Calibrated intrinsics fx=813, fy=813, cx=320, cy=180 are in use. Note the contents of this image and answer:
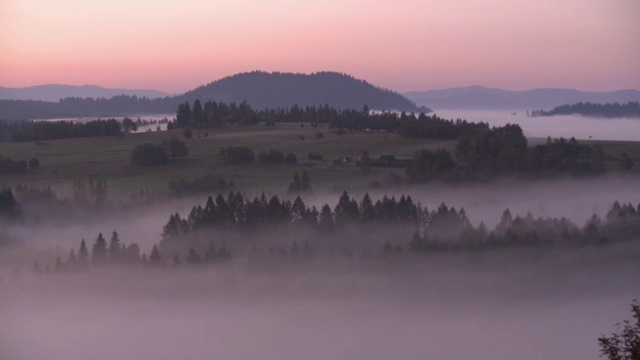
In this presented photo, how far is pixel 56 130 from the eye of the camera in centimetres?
6044

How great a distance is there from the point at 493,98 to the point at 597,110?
17.0 metres

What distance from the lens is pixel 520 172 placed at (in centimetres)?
4634

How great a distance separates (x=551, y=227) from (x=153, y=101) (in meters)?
70.0

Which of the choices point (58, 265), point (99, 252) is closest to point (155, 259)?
point (99, 252)

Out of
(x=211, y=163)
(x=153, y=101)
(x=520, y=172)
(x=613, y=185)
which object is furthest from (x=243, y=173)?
(x=153, y=101)

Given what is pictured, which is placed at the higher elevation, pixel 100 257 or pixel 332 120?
pixel 332 120

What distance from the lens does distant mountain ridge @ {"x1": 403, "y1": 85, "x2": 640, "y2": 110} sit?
8306 centimetres

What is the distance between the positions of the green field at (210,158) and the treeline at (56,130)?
1873 millimetres

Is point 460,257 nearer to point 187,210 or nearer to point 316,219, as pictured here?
point 316,219

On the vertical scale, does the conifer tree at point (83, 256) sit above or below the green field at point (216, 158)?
below

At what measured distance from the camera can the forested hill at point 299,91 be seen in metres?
105

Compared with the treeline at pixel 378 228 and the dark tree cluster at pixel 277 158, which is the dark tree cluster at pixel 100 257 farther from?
the dark tree cluster at pixel 277 158

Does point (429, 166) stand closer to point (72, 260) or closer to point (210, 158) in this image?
point (210, 158)

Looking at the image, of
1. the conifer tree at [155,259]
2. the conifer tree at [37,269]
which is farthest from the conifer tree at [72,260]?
the conifer tree at [155,259]
